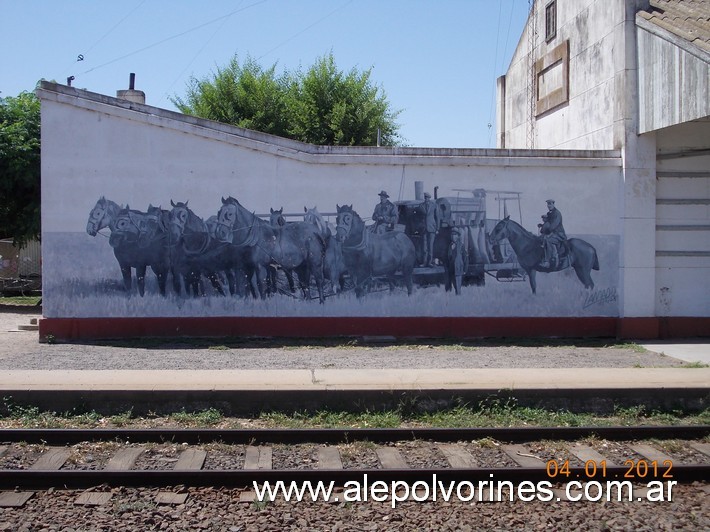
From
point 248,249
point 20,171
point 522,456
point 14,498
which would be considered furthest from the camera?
point 20,171

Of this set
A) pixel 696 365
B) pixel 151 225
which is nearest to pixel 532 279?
pixel 696 365

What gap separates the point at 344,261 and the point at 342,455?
803cm

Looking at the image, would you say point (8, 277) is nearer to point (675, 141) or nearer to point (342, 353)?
point (342, 353)

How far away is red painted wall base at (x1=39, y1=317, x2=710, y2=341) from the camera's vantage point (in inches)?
614

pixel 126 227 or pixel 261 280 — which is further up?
pixel 126 227

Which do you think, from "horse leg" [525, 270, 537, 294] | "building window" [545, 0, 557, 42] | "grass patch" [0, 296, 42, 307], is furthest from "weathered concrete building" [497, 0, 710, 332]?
"grass patch" [0, 296, 42, 307]

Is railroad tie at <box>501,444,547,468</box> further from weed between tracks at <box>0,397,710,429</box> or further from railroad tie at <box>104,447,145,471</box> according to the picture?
railroad tie at <box>104,447,145,471</box>

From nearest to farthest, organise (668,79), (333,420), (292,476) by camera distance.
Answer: (292,476)
(333,420)
(668,79)

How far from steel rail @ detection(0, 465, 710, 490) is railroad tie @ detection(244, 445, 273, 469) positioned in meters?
0.39

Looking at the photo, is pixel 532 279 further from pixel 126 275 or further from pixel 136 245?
pixel 126 275

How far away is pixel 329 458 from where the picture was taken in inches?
313

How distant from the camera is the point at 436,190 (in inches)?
627

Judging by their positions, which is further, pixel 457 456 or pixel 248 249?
pixel 248 249
